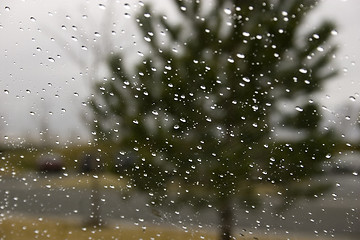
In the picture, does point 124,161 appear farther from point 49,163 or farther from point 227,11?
point 227,11

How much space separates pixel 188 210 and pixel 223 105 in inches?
18.0

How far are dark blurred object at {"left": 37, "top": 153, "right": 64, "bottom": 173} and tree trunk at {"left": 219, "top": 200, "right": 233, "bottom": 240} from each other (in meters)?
0.71

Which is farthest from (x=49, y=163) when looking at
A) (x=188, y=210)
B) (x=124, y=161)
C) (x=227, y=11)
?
(x=227, y=11)

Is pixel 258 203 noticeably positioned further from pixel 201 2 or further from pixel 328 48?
pixel 201 2

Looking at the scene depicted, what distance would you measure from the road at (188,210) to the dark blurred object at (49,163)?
4 cm

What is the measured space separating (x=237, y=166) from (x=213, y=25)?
0.65 metres

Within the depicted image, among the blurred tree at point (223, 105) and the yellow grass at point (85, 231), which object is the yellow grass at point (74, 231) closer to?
the yellow grass at point (85, 231)

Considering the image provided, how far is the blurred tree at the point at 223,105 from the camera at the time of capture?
2.25m

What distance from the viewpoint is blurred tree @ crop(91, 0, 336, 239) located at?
2.25 metres

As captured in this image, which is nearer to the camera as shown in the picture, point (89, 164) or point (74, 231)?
point (74, 231)

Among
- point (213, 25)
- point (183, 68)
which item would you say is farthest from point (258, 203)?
point (213, 25)

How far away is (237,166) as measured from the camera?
7.42 feet

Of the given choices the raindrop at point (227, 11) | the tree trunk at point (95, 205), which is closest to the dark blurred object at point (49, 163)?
the tree trunk at point (95, 205)

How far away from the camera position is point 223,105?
2.38 m
